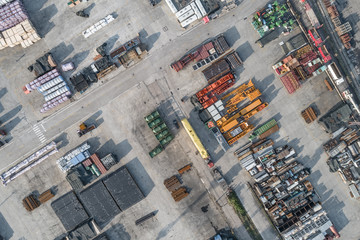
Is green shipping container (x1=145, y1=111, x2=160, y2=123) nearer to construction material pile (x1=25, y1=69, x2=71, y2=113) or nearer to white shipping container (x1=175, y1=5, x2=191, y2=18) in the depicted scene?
construction material pile (x1=25, y1=69, x2=71, y2=113)

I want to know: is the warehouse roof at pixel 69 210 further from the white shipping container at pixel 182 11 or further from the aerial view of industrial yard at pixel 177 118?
the white shipping container at pixel 182 11

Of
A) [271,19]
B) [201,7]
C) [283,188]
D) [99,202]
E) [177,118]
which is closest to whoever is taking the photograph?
[201,7]

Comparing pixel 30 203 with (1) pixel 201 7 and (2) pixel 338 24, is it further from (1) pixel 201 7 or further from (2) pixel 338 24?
(2) pixel 338 24

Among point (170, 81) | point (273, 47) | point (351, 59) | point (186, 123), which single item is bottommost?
point (351, 59)

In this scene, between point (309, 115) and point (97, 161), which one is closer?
point (97, 161)

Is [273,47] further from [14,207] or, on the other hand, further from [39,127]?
[14,207]

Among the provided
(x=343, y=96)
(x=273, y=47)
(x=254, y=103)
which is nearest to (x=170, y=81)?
(x=254, y=103)

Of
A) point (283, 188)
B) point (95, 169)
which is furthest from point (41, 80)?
point (283, 188)
